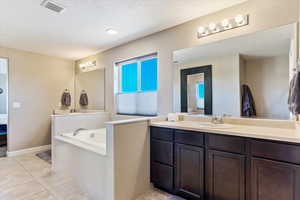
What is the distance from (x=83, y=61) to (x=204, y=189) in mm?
4027

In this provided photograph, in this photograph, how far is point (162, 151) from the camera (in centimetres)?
219

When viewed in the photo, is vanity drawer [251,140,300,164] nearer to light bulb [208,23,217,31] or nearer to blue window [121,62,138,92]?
light bulb [208,23,217,31]

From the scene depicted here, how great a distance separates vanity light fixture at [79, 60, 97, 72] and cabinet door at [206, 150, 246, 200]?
3381 mm

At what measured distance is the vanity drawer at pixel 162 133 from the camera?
2.12 metres

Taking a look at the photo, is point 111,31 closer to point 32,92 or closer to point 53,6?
point 53,6

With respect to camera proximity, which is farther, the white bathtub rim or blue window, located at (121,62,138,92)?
blue window, located at (121,62,138,92)

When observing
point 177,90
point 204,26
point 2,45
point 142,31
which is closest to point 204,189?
point 177,90

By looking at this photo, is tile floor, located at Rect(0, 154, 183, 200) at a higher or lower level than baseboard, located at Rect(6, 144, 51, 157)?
lower

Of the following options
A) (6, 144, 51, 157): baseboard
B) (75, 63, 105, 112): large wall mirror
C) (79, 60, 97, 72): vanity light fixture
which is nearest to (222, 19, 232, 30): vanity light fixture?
(75, 63, 105, 112): large wall mirror

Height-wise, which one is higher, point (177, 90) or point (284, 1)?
point (284, 1)

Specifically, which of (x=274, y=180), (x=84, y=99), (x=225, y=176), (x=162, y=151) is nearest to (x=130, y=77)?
(x=84, y=99)

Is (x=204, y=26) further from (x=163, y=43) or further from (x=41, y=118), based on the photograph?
(x=41, y=118)

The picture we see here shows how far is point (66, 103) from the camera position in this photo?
4.59 metres

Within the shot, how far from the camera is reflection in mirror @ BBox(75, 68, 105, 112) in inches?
161
